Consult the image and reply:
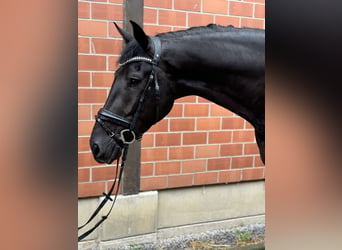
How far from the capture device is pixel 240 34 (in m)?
1.12

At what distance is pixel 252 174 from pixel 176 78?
0.91 meters

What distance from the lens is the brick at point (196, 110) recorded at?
169 centimetres

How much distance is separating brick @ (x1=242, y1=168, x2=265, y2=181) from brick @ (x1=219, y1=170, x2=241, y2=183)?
0.09 ft

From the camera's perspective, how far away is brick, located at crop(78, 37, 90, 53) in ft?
4.18

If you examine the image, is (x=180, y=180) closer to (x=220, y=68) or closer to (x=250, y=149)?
(x=250, y=149)

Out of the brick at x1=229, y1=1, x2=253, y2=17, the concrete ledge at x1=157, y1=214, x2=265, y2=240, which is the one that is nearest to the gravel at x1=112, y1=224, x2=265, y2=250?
the concrete ledge at x1=157, y1=214, x2=265, y2=240

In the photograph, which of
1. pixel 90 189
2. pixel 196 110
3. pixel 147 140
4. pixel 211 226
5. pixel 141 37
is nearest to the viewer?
pixel 141 37

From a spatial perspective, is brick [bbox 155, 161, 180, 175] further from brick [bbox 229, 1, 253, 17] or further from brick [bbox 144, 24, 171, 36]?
brick [bbox 229, 1, 253, 17]

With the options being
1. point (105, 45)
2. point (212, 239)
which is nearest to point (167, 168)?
point (212, 239)

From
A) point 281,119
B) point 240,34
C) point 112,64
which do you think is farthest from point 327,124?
point 112,64

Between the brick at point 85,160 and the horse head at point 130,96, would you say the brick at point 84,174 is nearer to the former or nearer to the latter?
the brick at point 85,160

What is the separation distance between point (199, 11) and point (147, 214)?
94 centimetres

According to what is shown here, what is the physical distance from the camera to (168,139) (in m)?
1.66

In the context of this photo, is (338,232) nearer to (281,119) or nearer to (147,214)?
(281,119)
